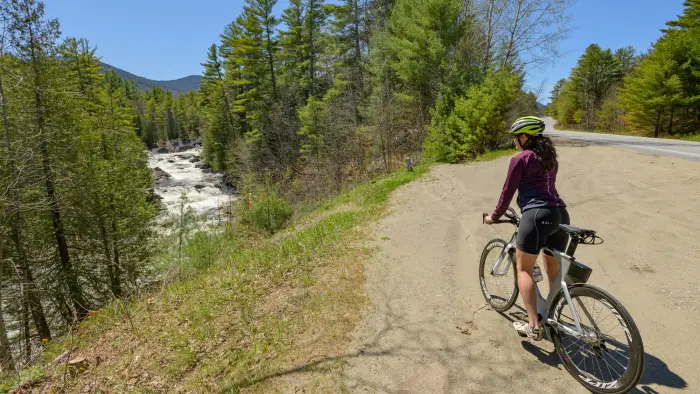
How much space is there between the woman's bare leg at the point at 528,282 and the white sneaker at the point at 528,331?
1.9 inches

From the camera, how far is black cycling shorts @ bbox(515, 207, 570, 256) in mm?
2684

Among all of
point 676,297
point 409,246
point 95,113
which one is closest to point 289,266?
point 409,246

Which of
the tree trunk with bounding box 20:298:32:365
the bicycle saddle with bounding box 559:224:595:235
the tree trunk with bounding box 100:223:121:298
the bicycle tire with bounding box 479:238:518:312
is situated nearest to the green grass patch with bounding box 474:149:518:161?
the bicycle tire with bounding box 479:238:518:312

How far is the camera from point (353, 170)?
62.1ft

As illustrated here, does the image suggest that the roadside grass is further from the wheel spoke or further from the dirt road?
the wheel spoke

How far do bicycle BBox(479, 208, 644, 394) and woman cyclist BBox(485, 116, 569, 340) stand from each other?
0.42ft

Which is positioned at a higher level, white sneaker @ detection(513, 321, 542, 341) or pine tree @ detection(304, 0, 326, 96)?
pine tree @ detection(304, 0, 326, 96)

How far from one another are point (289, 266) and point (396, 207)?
396cm

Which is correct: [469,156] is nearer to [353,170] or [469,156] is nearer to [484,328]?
[353,170]

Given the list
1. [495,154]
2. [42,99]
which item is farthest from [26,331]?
[495,154]

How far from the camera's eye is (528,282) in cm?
280

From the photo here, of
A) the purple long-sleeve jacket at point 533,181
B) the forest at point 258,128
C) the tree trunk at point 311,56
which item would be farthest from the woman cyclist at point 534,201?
the tree trunk at point 311,56

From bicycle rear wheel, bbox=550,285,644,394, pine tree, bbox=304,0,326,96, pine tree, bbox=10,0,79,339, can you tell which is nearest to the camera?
bicycle rear wheel, bbox=550,285,644,394

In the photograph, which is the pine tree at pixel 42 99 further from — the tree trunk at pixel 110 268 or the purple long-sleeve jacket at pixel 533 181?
the purple long-sleeve jacket at pixel 533 181
